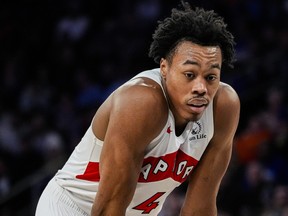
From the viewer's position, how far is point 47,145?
867 centimetres

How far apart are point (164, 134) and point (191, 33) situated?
49 centimetres

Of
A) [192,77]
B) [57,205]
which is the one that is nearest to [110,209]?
[57,205]

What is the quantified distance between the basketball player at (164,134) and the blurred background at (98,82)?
9.35ft

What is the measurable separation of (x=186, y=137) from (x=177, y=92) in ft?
1.05

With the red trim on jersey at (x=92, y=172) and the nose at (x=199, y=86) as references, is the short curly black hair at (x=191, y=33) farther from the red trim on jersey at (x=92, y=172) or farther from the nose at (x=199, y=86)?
the red trim on jersey at (x=92, y=172)

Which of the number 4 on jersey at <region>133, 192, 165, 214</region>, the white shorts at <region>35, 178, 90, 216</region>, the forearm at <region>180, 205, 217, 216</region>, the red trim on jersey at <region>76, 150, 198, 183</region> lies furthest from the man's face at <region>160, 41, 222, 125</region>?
the white shorts at <region>35, 178, 90, 216</region>

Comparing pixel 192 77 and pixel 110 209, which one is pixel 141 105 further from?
pixel 110 209

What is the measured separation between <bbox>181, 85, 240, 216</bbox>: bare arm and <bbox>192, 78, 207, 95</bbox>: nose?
1.31 feet

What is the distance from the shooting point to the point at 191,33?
3.43 m

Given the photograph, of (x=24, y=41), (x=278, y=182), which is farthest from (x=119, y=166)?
(x=24, y=41)

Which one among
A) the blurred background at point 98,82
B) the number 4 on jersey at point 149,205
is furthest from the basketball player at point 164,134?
the blurred background at point 98,82

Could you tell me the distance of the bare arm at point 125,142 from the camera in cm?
326

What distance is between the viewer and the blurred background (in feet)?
23.2

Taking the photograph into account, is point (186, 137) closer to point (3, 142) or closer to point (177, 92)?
point (177, 92)
